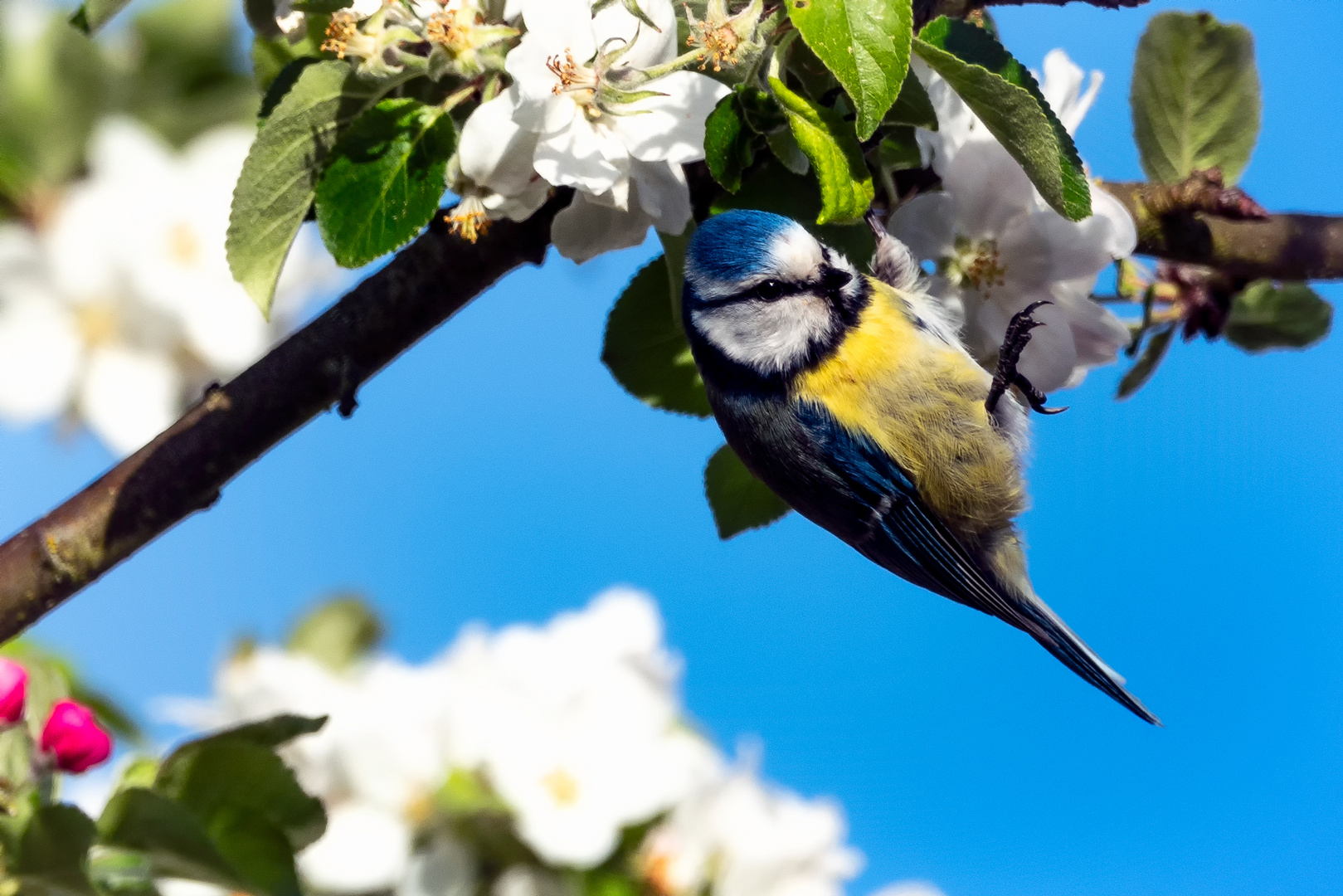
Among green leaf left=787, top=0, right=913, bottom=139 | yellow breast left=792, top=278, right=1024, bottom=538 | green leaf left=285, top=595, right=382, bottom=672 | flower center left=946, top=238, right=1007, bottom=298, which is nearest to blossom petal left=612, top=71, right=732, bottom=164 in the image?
green leaf left=787, top=0, right=913, bottom=139

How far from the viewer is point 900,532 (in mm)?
905

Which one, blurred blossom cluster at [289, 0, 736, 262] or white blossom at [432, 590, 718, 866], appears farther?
white blossom at [432, 590, 718, 866]

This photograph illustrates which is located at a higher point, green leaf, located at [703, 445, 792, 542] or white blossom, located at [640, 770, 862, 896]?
green leaf, located at [703, 445, 792, 542]

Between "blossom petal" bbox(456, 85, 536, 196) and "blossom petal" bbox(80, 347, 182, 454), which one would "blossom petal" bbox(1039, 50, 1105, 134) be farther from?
"blossom petal" bbox(80, 347, 182, 454)

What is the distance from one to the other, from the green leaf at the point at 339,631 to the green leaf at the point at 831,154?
0.87m

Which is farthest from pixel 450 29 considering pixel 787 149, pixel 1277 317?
pixel 1277 317

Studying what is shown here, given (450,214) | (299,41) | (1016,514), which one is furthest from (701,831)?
(299,41)

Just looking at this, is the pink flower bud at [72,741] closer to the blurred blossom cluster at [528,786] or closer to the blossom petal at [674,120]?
the blurred blossom cluster at [528,786]

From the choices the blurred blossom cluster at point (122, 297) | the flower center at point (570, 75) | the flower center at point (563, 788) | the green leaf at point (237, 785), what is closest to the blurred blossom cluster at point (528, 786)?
the flower center at point (563, 788)

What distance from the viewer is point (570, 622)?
3.52 ft

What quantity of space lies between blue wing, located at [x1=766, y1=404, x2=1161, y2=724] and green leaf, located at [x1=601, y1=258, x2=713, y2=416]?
0.38 feet

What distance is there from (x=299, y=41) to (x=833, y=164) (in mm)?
436

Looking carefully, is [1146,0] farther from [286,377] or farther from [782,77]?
[286,377]

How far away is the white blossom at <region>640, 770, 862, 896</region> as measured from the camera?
86 cm
